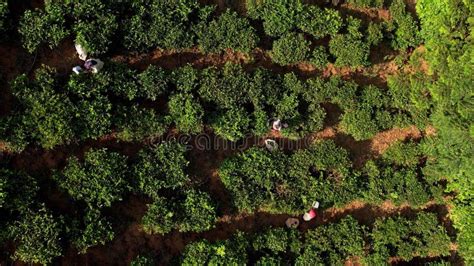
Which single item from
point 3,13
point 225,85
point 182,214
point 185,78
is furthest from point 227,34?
point 3,13

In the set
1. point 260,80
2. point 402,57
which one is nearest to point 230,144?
point 260,80

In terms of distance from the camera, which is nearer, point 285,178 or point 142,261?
point 142,261

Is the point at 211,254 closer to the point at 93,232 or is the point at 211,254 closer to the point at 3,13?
the point at 93,232

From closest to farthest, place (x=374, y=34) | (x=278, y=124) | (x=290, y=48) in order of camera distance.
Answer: (x=278, y=124), (x=290, y=48), (x=374, y=34)

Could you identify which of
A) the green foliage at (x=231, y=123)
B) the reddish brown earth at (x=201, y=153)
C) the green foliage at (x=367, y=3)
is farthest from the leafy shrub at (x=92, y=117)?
the green foliage at (x=367, y=3)

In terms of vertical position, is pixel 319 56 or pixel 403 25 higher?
pixel 403 25

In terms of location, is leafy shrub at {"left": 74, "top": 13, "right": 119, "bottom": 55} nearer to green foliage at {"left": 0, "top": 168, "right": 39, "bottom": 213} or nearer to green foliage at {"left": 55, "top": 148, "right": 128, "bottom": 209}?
green foliage at {"left": 55, "top": 148, "right": 128, "bottom": 209}

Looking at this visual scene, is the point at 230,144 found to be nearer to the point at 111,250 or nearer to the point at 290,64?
the point at 290,64
